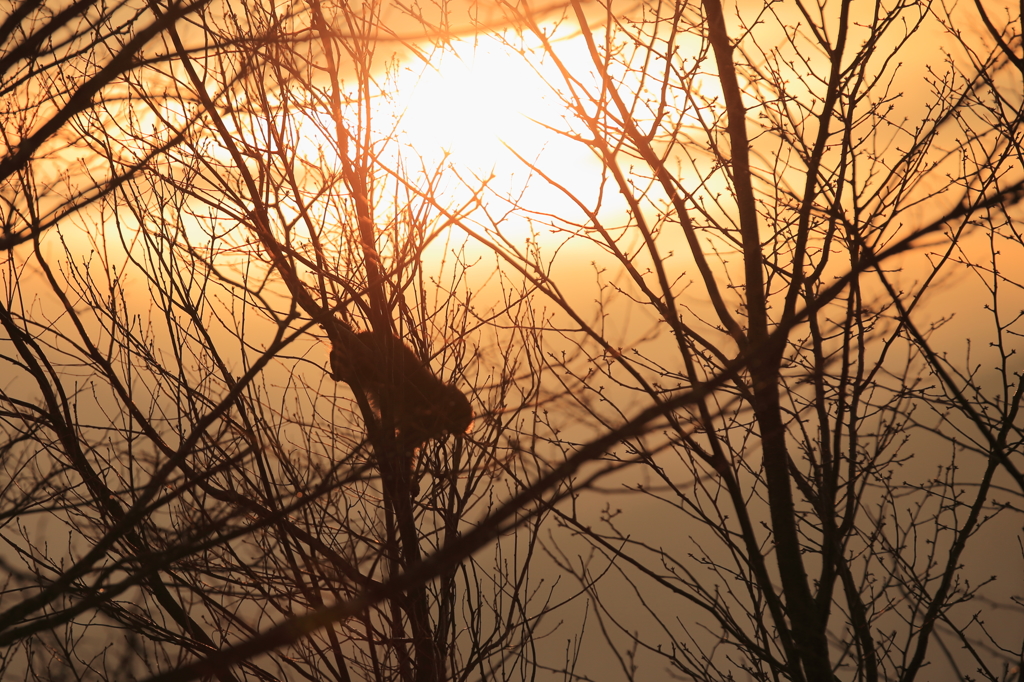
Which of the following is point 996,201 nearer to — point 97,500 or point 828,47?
point 828,47

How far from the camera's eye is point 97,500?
3.65 meters

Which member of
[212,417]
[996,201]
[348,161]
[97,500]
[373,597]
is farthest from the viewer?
[348,161]

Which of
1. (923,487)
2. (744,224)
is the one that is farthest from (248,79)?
(923,487)

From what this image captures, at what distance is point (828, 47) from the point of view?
3.83m

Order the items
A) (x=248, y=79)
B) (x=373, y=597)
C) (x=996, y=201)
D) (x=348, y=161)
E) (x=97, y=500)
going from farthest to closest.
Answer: (x=348, y=161), (x=248, y=79), (x=97, y=500), (x=373, y=597), (x=996, y=201)

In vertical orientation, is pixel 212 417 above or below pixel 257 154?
below

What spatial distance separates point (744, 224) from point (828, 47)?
0.98 metres

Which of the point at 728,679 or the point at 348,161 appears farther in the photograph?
the point at 348,161

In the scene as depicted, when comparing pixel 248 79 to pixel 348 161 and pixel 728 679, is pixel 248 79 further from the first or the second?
pixel 728 679

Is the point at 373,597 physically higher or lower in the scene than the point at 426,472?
lower

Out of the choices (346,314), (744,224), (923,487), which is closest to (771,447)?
(923,487)

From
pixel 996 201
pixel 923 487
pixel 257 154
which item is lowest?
pixel 996 201

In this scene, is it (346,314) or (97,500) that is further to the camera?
(346,314)

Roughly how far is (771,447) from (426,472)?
6.42 ft
